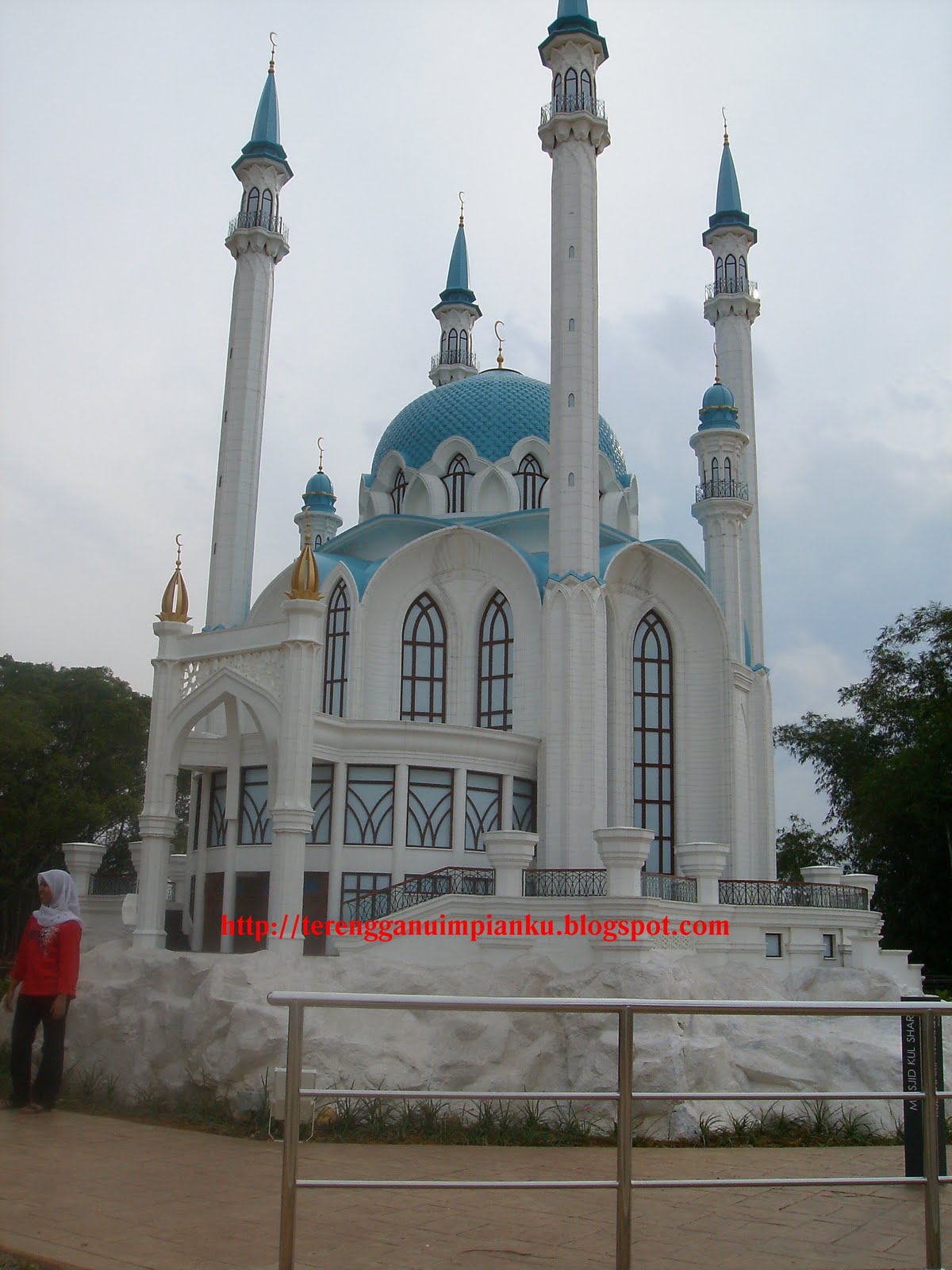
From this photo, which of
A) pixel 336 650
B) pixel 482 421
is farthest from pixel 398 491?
pixel 336 650

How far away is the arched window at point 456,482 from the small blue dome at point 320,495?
701cm

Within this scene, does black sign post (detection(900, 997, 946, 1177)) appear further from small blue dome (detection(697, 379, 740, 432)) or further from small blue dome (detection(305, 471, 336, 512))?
small blue dome (detection(305, 471, 336, 512))

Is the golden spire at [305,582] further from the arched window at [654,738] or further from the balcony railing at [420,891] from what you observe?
the arched window at [654,738]

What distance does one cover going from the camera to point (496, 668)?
2831 cm

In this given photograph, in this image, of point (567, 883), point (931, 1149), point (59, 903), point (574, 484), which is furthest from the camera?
point (574, 484)

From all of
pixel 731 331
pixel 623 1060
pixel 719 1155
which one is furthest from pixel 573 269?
pixel 623 1060

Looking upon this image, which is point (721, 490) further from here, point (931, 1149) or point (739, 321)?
point (931, 1149)

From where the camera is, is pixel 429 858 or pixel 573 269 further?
pixel 573 269

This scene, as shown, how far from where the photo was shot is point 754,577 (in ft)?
112

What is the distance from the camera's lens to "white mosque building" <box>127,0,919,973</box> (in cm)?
2212

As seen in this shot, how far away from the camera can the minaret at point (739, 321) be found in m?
34.2

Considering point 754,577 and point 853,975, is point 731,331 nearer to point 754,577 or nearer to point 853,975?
point 754,577

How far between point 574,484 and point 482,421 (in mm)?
8137

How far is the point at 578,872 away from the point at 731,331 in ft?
65.8
